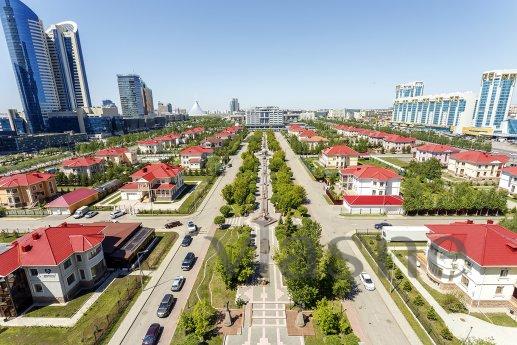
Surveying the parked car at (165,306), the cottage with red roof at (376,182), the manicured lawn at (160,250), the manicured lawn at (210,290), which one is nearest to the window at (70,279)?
the manicured lawn at (160,250)

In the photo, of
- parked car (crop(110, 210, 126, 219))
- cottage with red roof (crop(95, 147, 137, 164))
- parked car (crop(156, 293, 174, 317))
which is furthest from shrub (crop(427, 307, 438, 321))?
cottage with red roof (crop(95, 147, 137, 164))

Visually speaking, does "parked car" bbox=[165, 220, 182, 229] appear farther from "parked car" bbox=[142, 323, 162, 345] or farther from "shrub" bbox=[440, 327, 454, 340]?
"shrub" bbox=[440, 327, 454, 340]

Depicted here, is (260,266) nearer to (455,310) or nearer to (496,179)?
(455,310)

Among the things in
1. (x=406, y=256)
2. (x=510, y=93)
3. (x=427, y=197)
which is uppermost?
(x=510, y=93)

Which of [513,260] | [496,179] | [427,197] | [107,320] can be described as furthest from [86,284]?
[496,179]

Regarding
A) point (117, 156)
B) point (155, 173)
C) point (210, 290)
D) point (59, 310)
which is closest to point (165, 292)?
point (210, 290)
